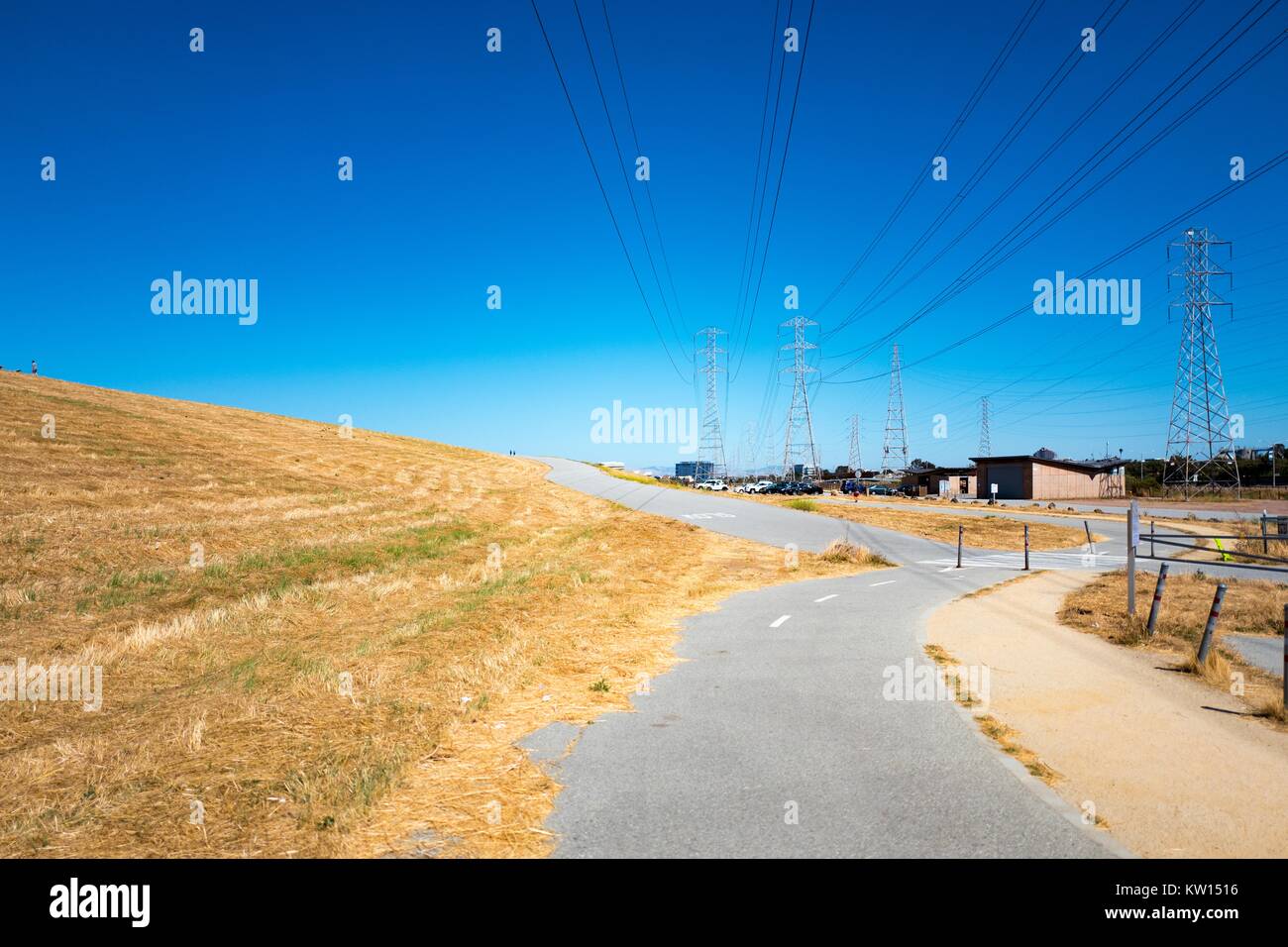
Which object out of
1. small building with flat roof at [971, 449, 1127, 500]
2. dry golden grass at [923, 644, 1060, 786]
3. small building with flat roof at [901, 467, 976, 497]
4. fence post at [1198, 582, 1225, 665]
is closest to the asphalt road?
dry golden grass at [923, 644, 1060, 786]

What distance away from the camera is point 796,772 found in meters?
5.71

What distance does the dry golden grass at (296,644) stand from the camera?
194 inches

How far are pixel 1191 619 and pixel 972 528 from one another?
2555 cm

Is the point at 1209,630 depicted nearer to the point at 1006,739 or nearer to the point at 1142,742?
the point at 1142,742

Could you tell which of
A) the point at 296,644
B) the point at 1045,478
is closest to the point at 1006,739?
the point at 296,644

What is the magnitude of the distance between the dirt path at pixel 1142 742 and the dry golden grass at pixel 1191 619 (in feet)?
1.05

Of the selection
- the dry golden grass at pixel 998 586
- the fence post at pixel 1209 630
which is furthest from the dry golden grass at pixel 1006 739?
the dry golden grass at pixel 998 586

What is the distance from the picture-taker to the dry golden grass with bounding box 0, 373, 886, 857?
4938mm

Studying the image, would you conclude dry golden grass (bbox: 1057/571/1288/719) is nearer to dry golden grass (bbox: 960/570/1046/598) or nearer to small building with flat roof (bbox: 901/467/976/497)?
dry golden grass (bbox: 960/570/1046/598)

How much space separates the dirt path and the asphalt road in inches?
19.0

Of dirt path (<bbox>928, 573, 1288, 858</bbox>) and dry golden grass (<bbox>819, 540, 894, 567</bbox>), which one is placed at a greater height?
dirt path (<bbox>928, 573, 1288, 858</bbox>)

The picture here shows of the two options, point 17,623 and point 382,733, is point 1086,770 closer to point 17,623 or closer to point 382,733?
point 382,733
